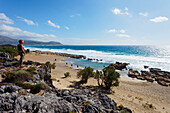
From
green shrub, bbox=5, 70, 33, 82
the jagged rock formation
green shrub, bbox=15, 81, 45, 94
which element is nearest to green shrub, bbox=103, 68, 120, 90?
green shrub, bbox=15, 81, 45, 94

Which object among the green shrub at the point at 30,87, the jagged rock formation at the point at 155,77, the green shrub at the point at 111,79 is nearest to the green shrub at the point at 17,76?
the green shrub at the point at 30,87


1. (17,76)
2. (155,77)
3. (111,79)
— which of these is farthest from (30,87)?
(155,77)

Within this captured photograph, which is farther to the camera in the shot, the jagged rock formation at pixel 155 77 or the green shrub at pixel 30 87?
the jagged rock formation at pixel 155 77

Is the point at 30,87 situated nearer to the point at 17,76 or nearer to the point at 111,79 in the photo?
the point at 17,76

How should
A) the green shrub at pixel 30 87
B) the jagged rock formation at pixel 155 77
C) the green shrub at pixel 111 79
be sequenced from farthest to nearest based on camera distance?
the jagged rock formation at pixel 155 77 < the green shrub at pixel 111 79 < the green shrub at pixel 30 87

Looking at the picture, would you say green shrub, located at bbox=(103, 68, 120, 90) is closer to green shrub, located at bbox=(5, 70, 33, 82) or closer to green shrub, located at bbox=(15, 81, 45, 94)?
green shrub, located at bbox=(15, 81, 45, 94)

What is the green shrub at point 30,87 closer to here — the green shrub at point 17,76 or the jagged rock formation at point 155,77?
the green shrub at point 17,76

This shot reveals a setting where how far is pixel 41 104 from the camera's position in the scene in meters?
5.05

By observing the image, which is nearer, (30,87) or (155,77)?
(30,87)

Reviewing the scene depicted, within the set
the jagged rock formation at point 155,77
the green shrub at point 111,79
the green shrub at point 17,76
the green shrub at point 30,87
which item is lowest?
the jagged rock formation at point 155,77

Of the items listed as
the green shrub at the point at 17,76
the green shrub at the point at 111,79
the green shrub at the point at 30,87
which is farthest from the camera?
the green shrub at the point at 111,79

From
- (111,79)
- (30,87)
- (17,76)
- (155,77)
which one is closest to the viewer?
(30,87)

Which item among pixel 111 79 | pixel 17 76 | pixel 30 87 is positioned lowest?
pixel 111 79

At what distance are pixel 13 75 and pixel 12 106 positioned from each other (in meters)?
3.96
